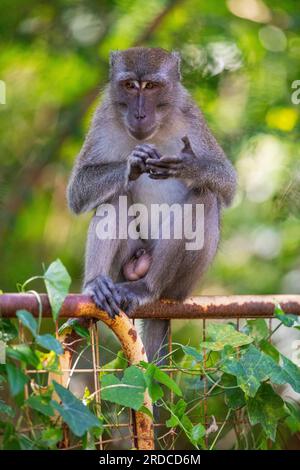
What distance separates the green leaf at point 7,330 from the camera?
3.44 meters

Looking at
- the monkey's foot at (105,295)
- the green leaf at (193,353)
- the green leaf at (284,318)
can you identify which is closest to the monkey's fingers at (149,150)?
the monkey's foot at (105,295)

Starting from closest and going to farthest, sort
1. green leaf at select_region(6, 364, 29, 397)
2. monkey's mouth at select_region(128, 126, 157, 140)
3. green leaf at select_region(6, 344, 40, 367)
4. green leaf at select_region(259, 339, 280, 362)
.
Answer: green leaf at select_region(6, 364, 29, 397) < green leaf at select_region(6, 344, 40, 367) < green leaf at select_region(259, 339, 280, 362) < monkey's mouth at select_region(128, 126, 157, 140)

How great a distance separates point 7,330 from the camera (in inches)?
137

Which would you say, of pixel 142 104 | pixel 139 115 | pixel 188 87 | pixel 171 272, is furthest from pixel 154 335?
pixel 188 87

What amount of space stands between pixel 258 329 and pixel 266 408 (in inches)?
17.0

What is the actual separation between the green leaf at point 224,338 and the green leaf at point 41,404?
2.77ft

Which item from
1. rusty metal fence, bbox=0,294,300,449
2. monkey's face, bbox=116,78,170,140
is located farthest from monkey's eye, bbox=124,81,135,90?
rusty metal fence, bbox=0,294,300,449

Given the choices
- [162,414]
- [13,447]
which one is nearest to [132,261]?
[162,414]

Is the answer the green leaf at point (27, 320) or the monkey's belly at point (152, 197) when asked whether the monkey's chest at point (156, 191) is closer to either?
the monkey's belly at point (152, 197)

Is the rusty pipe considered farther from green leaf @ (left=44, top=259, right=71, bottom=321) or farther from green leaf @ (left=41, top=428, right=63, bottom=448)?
green leaf @ (left=41, top=428, right=63, bottom=448)

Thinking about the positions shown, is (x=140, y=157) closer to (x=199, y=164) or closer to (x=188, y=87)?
(x=199, y=164)

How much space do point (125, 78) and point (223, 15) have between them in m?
2.17

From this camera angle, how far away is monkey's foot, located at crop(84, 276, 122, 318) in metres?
3.83

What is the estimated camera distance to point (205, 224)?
518 cm
